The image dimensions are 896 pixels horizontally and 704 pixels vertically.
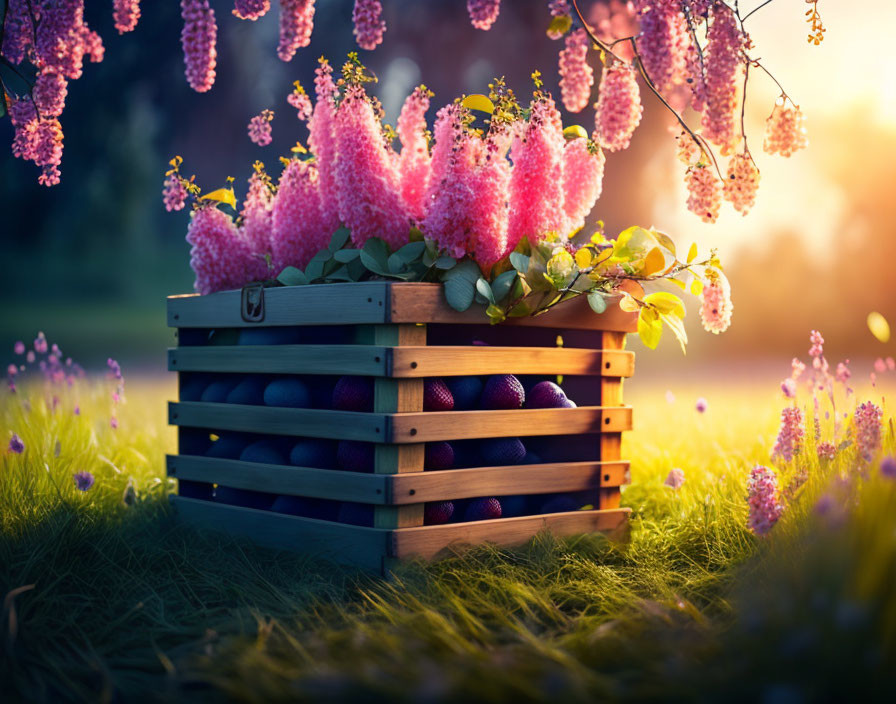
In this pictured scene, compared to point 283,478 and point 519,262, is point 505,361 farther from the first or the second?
point 283,478

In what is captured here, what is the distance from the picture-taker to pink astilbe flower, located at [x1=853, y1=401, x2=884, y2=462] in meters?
2.39

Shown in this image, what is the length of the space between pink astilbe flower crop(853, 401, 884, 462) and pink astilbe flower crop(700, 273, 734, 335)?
536 mm

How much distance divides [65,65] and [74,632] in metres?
1.89

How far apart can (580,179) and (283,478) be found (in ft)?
4.81

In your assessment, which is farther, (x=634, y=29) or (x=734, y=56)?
(x=634, y=29)

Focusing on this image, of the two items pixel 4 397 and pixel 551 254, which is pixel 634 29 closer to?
pixel 551 254

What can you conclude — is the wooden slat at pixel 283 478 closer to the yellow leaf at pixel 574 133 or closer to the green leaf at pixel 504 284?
the green leaf at pixel 504 284

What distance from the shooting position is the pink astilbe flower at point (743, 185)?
265cm

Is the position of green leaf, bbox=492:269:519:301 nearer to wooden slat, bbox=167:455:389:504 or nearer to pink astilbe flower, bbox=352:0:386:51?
wooden slat, bbox=167:455:389:504

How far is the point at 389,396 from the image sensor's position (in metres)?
2.49

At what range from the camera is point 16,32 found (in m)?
2.93

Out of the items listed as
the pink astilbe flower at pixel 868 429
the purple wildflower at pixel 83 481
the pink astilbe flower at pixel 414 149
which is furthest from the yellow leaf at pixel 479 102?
the purple wildflower at pixel 83 481

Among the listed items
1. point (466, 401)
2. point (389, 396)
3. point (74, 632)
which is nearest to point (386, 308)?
point (389, 396)

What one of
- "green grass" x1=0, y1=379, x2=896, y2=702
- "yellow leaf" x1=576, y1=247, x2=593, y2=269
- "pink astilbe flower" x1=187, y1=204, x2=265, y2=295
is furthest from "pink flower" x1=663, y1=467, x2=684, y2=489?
"pink astilbe flower" x1=187, y1=204, x2=265, y2=295
